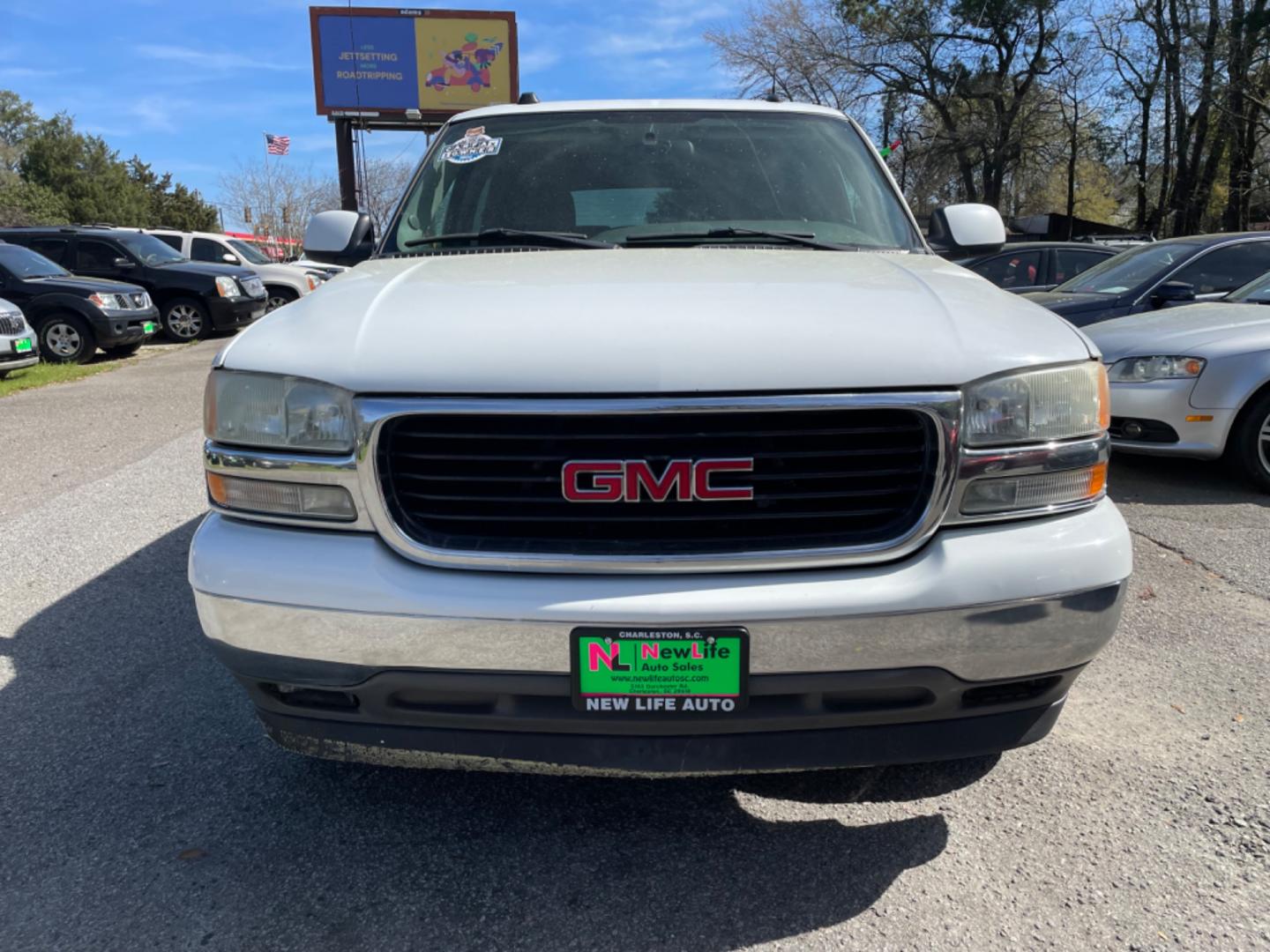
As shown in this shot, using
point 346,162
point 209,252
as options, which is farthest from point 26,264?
point 346,162

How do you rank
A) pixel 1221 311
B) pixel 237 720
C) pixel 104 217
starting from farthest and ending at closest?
pixel 104 217
pixel 1221 311
pixel 237 720

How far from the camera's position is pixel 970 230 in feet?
12.0

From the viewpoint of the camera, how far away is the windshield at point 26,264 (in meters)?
12.8

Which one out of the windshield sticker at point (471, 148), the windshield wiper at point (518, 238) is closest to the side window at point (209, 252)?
the windshield sticker at point (471, 148)

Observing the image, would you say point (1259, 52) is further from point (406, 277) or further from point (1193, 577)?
point (406, 277)

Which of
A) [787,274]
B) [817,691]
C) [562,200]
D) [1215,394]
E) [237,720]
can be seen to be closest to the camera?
[817,691]

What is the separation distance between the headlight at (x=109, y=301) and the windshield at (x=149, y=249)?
2.64 m

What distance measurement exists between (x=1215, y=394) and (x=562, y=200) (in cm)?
427

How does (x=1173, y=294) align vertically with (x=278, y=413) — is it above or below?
below

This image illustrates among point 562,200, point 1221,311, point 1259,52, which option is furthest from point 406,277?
point 1259,52

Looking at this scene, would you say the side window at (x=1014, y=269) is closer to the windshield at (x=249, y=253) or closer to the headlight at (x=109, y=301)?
the headlight at (x=109, y=301)

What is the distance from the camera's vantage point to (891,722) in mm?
1965

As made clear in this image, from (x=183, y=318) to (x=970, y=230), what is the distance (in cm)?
1495

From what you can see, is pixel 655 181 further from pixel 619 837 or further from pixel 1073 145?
pixel 1073 145
